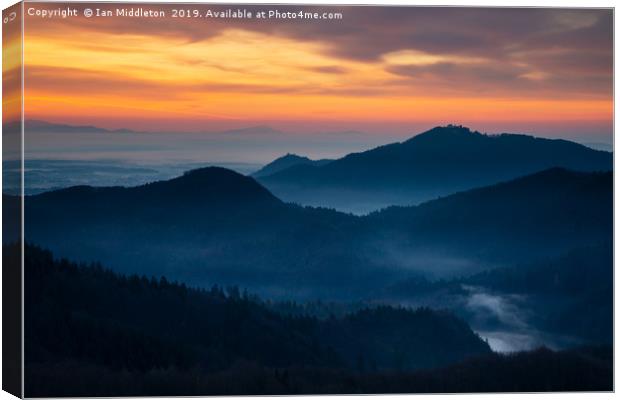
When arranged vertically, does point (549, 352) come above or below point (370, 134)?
below

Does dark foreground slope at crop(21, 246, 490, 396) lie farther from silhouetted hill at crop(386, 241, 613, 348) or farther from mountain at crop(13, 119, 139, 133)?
mountain at crop(13, 119, 139, 133)

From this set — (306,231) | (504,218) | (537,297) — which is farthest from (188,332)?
(537,297)

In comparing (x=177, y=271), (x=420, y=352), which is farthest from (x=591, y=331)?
(x=177, y=271)

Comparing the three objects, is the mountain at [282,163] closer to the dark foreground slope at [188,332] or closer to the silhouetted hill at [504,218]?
the silhouetted hill at [504,218]

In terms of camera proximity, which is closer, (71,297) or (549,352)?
(71,297)

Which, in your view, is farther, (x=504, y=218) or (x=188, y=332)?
(x=504, y=218)

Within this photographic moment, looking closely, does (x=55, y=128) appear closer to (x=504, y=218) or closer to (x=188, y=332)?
(x=188, y=332)

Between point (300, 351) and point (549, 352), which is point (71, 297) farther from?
point (549, 352)
